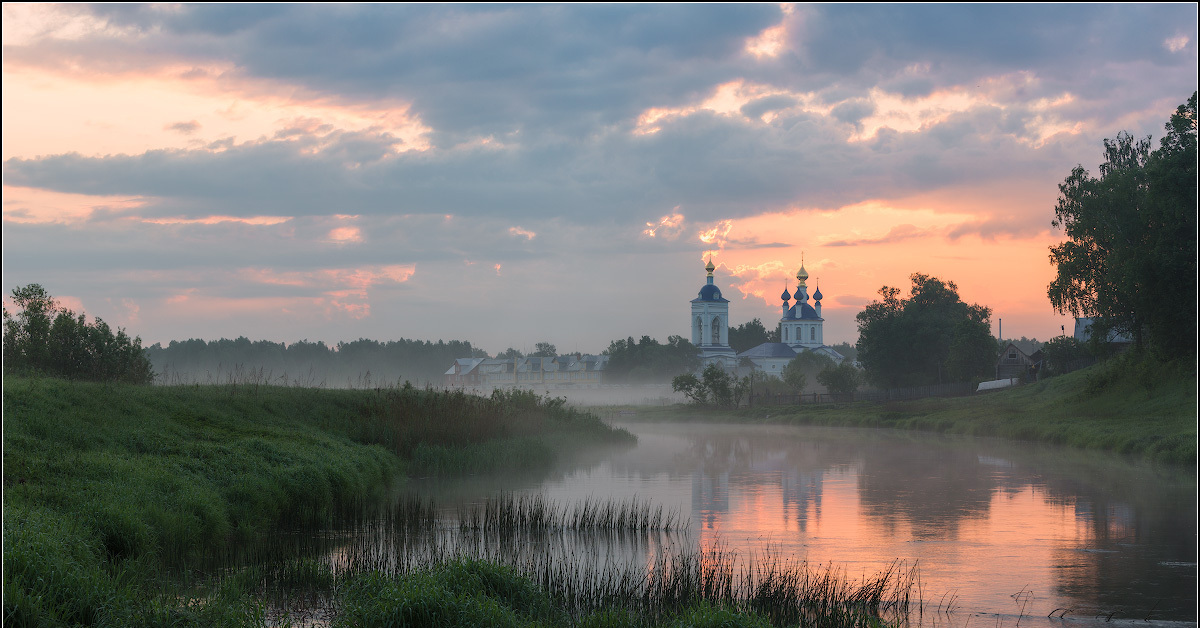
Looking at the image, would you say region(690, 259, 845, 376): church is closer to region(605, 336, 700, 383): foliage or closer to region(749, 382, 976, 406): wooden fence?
region(605, 336, 700, 383): foliage

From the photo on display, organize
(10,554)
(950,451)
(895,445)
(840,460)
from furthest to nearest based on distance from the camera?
1. (895,445)
2. (950,451)
3. (840,460)
4. (10,554)

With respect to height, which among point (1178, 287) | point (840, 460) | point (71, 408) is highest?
point (1178, 287)

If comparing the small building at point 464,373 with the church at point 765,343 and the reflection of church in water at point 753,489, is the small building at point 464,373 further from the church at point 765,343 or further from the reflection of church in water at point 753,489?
the reflection of church in water at point 753,489

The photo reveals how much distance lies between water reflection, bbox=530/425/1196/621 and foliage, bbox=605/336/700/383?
289 feet

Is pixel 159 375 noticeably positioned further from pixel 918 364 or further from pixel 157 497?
pixel 918 364

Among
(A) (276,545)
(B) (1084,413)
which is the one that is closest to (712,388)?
(B) (1084,413)

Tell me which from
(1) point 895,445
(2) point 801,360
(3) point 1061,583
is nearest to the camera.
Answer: (3) point 1061,583

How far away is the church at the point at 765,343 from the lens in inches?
5340

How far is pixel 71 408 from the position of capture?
18.0m

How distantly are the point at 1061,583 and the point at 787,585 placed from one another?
473 cm

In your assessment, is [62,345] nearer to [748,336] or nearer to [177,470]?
[177,470]

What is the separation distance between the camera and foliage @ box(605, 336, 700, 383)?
418ft

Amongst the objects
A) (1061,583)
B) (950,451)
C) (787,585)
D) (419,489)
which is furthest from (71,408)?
(950,451)

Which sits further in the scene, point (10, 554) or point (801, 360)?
point (801, 360)
